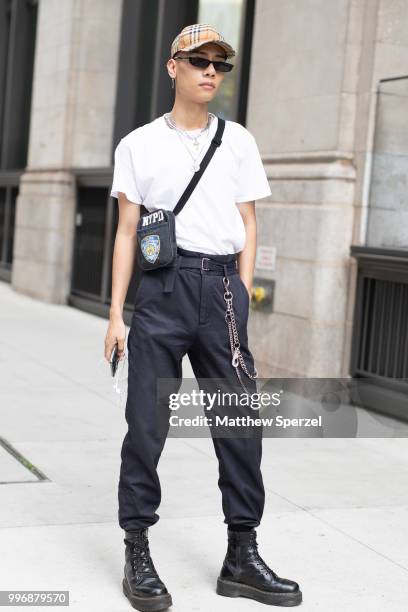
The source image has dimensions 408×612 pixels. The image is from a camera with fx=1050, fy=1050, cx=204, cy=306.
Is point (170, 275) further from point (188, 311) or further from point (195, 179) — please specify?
point (195, 179)

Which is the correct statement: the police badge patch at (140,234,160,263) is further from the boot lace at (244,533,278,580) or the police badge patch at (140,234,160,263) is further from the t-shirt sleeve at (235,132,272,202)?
the boot lace at (244,533,278,580)

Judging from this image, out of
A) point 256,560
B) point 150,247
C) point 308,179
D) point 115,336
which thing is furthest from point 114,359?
point 308,179

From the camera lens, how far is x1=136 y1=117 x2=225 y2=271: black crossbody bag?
3975mm

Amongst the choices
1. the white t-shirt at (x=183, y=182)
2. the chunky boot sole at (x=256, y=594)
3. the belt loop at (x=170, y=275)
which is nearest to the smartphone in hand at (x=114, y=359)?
the belt loop at (x=170, y=275)

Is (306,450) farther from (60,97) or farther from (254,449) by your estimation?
(60,97)

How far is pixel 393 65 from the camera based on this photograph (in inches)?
328

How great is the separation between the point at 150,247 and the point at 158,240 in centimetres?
5

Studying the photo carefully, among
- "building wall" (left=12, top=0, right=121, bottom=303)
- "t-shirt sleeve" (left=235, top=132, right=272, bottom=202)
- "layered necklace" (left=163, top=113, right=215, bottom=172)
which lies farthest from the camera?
"building wall" (left=12, top=0, right=121, bottom=303)

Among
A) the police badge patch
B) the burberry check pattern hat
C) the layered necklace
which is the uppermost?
the burberry check pattern hat

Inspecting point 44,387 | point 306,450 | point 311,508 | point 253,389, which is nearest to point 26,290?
point 44,387

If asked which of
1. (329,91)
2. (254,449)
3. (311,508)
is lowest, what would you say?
(311,508)

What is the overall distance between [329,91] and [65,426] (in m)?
3.58

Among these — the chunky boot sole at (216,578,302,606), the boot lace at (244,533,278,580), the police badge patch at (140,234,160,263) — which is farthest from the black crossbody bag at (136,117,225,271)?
the chunky boot sole at (216,578,302,606)

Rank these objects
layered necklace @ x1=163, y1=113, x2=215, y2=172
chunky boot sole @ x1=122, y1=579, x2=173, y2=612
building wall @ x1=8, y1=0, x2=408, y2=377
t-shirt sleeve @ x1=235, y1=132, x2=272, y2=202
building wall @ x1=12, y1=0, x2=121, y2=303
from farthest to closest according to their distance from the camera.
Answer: building wall @ x1=12, y1=0, x2=121, y2=303 < building wall @ x1=8, y1=0, x2=408, y2=377 < t-shirt sleeve @ x1=235, y1=132, x2=272, y2=202 < layered necklace @ x1=163, y1=113, x2=215, y2=172 < chunky boot sole @ x1=122, y1=579, x2=173, y2=612
